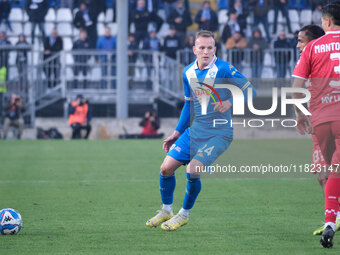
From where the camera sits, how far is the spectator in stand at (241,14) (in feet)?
76.1

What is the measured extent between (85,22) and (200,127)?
53.9 ft

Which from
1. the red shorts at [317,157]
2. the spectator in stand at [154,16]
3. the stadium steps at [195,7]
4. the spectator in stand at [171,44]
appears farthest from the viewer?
the stadium steps at [195,7]

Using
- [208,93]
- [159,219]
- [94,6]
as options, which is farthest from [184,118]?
[94,6]

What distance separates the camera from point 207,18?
23438 mm

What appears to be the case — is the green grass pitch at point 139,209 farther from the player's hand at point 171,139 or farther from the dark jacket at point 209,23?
the dark jacket at point 209,23

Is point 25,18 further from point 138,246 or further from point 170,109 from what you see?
point 138,246

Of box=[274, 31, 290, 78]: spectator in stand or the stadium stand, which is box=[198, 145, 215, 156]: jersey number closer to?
the stadium stand

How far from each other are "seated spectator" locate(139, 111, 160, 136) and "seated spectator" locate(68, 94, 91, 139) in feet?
4.98

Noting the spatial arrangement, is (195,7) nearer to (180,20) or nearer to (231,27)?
(180,20)

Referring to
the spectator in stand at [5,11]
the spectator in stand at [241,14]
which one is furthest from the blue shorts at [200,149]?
the spectator in stand at [5,11]

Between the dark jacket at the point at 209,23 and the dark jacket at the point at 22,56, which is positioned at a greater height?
the dark jacket at the point at 209,23

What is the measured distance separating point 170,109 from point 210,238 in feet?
51.4

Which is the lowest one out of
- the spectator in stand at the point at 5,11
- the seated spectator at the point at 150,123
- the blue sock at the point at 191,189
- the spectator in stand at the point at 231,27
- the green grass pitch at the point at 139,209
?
the seated spectator at the point at 150,123

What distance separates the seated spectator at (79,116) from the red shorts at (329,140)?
47.4 feet
